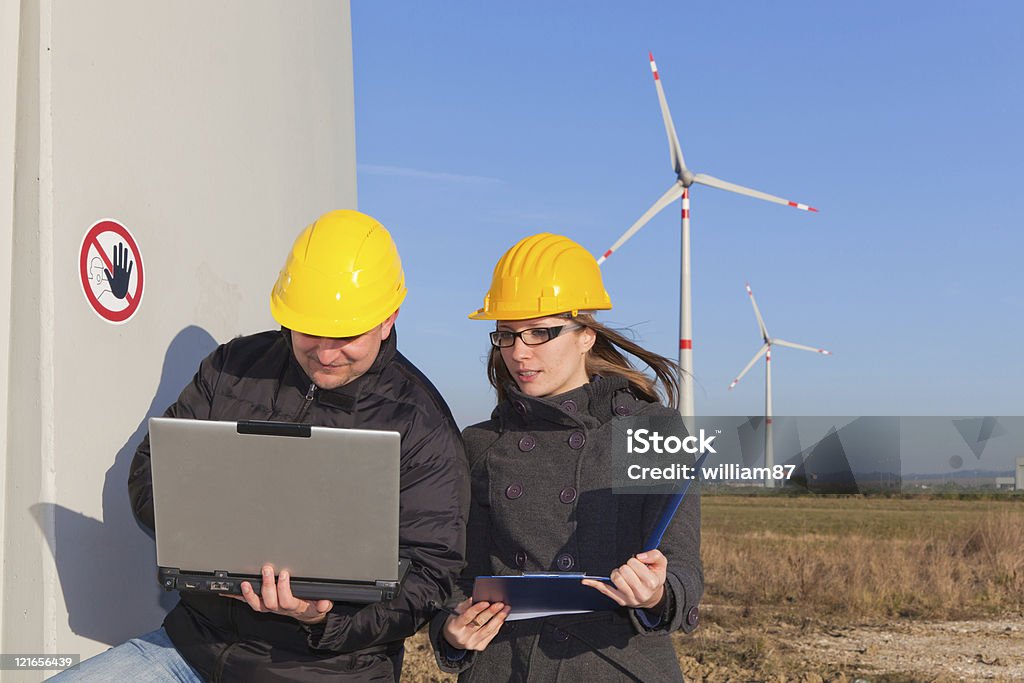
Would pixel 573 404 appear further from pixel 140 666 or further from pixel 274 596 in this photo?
pixel 140 666

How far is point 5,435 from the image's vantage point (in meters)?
3.52

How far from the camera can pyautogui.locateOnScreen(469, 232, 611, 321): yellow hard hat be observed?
Answer: 342cm

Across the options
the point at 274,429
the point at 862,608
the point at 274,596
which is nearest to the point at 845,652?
the point at 862,608

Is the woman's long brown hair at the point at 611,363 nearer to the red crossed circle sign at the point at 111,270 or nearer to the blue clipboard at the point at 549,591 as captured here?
the blue clipboard at the point at 549,591

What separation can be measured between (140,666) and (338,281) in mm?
1332

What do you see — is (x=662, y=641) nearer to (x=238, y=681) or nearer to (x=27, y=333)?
(x=238, y=681)

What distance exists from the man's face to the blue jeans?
97cm

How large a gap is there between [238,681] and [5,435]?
4.36 feet

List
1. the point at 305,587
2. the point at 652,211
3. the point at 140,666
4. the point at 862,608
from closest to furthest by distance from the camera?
the point at 305,587 → the point at 140,666 → the point at 862,608 → the point at 652,211

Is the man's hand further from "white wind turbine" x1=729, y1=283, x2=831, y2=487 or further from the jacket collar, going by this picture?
"white wind turbine" x1=729, y1=283, x2=831, y2=487

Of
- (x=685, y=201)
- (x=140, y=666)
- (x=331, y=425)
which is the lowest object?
(x=140, y=666)

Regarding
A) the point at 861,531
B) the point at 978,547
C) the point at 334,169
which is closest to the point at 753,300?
the point at 861,531

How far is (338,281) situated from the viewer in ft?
10.1

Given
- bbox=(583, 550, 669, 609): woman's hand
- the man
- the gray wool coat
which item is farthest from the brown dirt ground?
bbox=(583, 550, 669, 609): woman's hand
